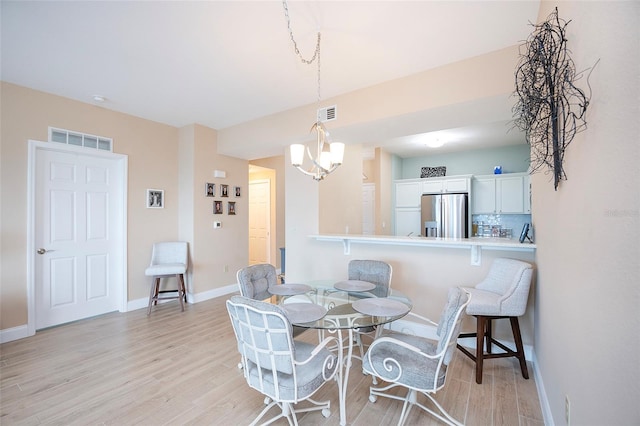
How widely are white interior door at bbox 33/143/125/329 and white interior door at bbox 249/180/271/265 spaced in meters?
3.22

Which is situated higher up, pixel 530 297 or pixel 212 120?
pixel 212 120

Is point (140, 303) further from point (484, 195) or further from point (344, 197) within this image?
point (484, 195)

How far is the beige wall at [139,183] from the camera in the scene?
308cm

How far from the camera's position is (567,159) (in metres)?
1.41

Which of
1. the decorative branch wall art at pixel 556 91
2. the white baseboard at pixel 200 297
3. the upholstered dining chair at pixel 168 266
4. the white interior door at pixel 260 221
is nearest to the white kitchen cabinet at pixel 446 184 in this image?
the white interior door at pixel 260 221

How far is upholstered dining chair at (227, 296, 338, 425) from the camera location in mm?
1455

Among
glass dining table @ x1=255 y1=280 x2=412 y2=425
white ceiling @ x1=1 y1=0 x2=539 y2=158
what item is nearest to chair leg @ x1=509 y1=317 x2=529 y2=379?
glass dining table @ x1=255 y1=280 x2=412 y2=425

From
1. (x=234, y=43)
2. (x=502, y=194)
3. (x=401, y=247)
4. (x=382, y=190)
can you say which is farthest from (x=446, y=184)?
(x=234, y=43)

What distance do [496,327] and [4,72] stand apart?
18.6 ft

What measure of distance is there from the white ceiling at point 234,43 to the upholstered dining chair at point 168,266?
2.19 m

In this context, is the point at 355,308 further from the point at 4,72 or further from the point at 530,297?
the point at 4,72

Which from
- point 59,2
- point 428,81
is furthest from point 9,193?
point 428,81

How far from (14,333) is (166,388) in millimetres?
2333

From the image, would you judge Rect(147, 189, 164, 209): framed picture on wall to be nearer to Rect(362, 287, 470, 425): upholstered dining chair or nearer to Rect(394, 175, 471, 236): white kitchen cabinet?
Rect(362, 287, 470, 425): upholstered dining chair
